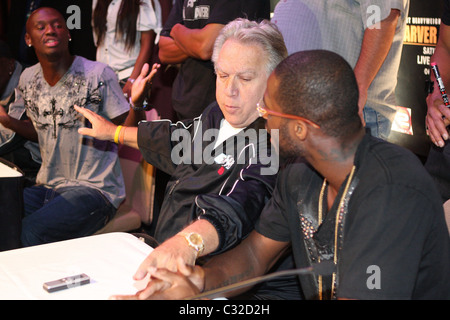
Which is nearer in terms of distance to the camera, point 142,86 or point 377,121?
point 377,121

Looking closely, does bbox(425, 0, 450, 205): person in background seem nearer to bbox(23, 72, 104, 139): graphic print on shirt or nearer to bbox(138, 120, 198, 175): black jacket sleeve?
bbox(138, 120, 198, 175): black jacket sleeve

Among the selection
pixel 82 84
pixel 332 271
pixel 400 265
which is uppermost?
pixel 82 84

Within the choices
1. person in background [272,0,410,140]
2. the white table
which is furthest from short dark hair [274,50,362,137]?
→ person in background [272,0,410,140]

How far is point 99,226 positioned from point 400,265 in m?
2.14

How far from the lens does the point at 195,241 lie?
1.74m

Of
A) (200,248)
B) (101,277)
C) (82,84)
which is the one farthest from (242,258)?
Result: (82,84)

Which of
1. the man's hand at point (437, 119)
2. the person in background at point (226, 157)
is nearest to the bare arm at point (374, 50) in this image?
the man's hand at point (437, 119)

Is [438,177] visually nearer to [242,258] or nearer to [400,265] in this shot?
[242,258]

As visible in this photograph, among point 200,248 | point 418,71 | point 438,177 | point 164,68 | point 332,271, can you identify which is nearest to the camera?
point 332,271

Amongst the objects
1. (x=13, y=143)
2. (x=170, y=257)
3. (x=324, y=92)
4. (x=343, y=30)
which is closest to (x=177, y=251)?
(x=170, y=257)

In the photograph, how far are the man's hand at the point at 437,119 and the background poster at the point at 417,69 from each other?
37 centimetres

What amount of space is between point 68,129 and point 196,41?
39.2 inches

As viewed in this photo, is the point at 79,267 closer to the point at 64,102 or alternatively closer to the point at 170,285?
the point at 170,285
